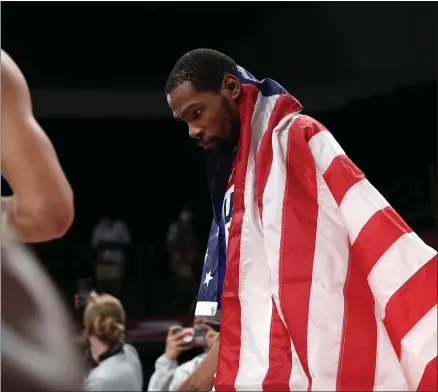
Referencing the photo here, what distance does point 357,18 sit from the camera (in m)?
5.09

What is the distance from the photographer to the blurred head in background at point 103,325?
291cm

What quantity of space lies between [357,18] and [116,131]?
5.93 feet

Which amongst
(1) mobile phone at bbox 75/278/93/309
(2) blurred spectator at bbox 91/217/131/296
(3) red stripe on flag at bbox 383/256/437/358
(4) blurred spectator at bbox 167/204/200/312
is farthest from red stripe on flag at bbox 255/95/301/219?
(2) blurred spectator at bbox 91/217/131/296

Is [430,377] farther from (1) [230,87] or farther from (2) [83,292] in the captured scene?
(2) [83,292]

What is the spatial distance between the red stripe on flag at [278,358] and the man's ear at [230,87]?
40 cm

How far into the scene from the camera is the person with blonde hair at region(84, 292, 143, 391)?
2.81 meters

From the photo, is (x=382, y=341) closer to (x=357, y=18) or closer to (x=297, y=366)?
(x=297, y=366)

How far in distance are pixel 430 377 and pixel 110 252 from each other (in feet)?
14.0

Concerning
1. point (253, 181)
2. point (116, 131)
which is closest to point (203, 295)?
point (253, 181)

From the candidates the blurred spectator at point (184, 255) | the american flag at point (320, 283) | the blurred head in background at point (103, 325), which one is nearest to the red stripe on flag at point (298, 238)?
the american flag at point (320, 283)

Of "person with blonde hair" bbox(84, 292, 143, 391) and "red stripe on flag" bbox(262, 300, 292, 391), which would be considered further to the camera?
"person with blonde hair" bbox(84, 292, 143, 391)

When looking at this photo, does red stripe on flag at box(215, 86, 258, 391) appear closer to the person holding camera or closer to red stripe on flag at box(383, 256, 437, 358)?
red stripe on flag at box(383, 256, 437, 358)

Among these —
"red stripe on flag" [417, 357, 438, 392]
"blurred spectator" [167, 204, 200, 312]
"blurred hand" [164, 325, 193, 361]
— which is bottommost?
"blurred spectator" [167, 204, 200, 312]

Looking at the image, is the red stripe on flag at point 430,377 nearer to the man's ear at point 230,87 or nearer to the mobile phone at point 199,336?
the man's ear at point 230,87
